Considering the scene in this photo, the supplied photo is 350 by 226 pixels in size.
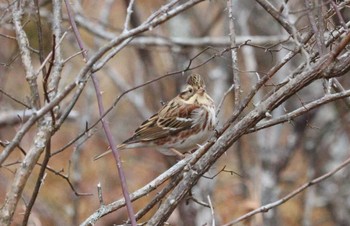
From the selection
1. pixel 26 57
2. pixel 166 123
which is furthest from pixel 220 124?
pixel 26 57

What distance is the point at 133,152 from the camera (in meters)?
10.8

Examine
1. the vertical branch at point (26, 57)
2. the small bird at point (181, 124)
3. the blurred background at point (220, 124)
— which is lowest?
the vertical branch at point (26, 57)

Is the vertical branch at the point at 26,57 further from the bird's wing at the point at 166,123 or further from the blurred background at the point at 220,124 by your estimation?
the blurred background at the point at 220,124

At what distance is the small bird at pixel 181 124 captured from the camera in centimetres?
597

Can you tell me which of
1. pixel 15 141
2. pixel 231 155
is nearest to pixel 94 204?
pixel 231 155

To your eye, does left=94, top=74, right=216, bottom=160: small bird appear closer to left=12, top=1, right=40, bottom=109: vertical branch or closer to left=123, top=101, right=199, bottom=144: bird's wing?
left=123, top=101, right=199, bottom=144: bird's wing

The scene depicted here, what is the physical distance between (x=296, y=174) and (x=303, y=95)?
1.10m

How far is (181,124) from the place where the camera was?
6199 mm

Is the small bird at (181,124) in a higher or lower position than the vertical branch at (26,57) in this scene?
higher

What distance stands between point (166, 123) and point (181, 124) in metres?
0.15

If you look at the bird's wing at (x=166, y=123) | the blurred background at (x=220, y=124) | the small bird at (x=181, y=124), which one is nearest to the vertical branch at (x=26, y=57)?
the small bird at (x=181, y=124)

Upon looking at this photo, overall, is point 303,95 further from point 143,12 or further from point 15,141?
point 15,141

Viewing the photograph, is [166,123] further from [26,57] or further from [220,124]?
[26,57]

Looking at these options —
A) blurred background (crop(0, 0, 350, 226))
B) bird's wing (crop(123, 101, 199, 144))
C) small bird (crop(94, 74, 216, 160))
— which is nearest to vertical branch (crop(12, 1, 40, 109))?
small bird (crop(94, 74, 216, 160))
